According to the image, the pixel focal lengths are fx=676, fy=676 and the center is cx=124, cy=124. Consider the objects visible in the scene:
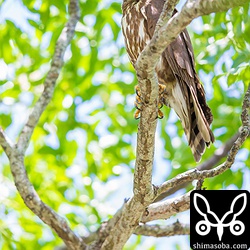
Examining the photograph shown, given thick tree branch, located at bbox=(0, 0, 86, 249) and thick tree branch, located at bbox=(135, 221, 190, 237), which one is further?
thick tree branch, located at bbox=(135, 221, 190, 237)

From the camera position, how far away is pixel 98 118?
19.4ft

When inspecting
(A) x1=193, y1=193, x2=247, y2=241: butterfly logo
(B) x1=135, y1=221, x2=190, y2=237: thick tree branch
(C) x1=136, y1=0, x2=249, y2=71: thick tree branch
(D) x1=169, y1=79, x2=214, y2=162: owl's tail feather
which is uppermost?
(D) x1=169, y1=79, x2=214, y2=162: owl's tail feather

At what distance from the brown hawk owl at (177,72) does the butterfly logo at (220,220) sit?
1.50 ft

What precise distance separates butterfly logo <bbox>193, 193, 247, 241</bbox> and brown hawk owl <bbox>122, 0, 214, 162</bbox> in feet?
1.50

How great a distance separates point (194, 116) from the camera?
4547 mm

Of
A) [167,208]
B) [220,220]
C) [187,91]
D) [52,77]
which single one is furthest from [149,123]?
[52,77]

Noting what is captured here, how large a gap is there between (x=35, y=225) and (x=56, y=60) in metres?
1.43

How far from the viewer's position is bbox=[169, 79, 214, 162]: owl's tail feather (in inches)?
169

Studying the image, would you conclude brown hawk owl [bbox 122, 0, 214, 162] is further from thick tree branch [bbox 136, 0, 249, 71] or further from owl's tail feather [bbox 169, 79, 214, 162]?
thick tree branch [bbox 136, 0, 249, 71]

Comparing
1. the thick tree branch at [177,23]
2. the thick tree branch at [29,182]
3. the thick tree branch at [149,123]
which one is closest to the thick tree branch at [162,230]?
the thick tree branch at [149,123]

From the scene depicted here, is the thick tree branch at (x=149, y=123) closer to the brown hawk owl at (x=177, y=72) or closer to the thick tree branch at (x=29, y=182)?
the thick tree branch at (x=29, y=182)

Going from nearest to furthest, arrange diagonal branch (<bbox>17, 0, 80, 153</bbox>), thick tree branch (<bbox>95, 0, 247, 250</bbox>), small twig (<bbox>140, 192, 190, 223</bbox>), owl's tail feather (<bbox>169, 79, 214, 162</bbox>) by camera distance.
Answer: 1. thick tree branch (<bbox>95, 0, 247, 250</bbox>)
2. small twig (<bbox>140, 192, 190, 223</bbox>)
3. owl's tail feather (<bbox>169, 79, 214, 162</bbox>)
4. diagonal branch (<bbox>17, 0, 80, 153</bbox>)

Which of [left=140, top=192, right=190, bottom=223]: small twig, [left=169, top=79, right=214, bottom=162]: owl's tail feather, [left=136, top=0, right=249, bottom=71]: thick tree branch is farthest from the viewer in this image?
[left=169, top=79, right=214, bottom=162]: owl's tail feather

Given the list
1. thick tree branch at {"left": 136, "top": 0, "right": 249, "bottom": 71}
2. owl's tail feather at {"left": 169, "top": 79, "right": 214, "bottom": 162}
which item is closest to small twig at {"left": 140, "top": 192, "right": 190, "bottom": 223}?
owl's tail feather at {"left": 169, "top": 79, "right": 214, "bottom": 162}
